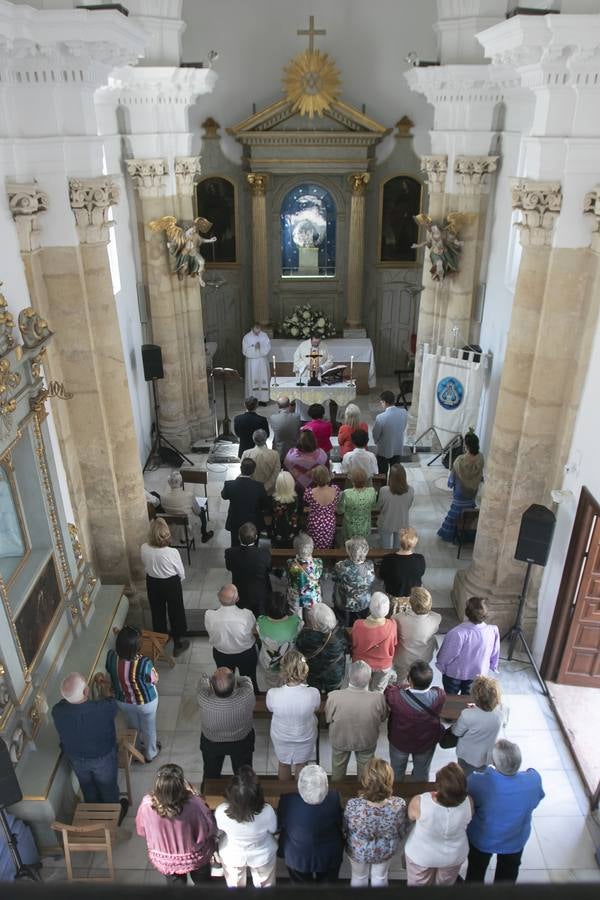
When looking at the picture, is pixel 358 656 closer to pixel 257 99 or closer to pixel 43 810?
pixel 43 810

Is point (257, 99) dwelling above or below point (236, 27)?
below

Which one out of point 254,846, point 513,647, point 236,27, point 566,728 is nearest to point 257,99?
point 236,27

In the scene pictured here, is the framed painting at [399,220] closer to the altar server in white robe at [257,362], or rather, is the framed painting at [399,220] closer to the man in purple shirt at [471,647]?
the altar server in white robe at [257,362]

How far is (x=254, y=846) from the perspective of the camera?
14.3ft

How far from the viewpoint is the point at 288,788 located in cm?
542

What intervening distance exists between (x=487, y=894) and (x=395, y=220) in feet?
54.0

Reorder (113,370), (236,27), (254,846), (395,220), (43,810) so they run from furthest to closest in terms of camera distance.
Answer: (395,220), (236,27), (113,370), (43,810), (254,846)

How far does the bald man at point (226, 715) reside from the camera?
5254 millimetres

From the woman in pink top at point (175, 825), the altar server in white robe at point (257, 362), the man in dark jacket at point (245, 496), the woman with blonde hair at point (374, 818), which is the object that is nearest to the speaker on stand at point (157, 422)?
the altar server in white robe at point (257, 362)

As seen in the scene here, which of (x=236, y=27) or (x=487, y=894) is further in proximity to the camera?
(x=236, y=27)

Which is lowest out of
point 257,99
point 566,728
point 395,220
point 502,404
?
point 566,728

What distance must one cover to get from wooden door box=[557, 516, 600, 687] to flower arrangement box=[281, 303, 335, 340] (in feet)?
33.1

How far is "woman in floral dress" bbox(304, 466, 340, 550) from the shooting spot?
7.87m

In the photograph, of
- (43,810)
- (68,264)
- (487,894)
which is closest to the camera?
(487,894)
